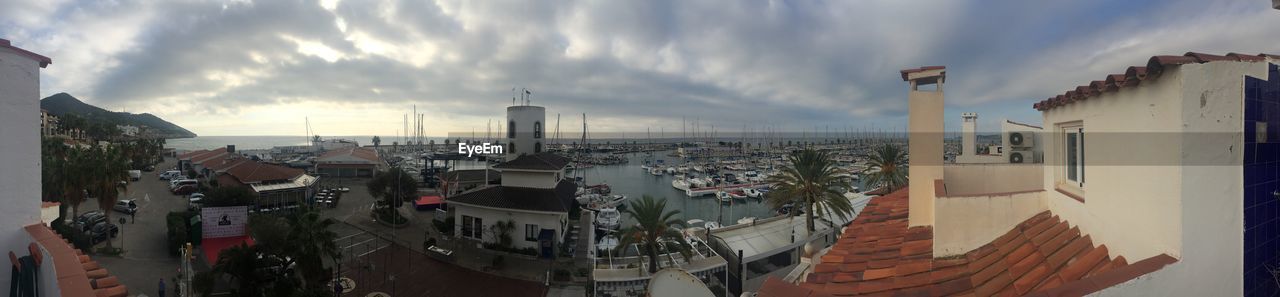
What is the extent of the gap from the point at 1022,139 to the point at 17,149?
22.8 m

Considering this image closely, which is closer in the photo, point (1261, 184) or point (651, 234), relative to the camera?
point (1261, 184)

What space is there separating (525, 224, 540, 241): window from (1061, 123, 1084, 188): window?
18.7 metres

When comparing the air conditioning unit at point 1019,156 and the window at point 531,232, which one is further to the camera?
the window at point 531,232

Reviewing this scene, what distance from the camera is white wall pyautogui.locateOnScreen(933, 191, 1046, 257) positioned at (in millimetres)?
4691

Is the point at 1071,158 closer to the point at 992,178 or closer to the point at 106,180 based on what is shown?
the point at 992,178

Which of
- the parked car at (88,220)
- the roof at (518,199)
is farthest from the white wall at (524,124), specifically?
the parked car at (88,220)

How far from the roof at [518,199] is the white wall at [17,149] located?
15.2 m

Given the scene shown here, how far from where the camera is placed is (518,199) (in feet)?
70.3

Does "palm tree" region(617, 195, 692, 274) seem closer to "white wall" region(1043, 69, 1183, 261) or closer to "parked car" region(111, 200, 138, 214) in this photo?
"white wall" region(1043, 69, 1183, 261)

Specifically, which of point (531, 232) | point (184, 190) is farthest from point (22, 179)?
point (184, 190)

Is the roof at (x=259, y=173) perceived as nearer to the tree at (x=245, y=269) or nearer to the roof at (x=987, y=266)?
the tree at (x=245, y=269)

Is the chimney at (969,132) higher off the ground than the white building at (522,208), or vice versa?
the chimney at (969,132)

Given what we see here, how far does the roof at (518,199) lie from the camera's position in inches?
814

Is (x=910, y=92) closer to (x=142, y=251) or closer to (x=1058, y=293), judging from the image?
(x=1058, y=293)
